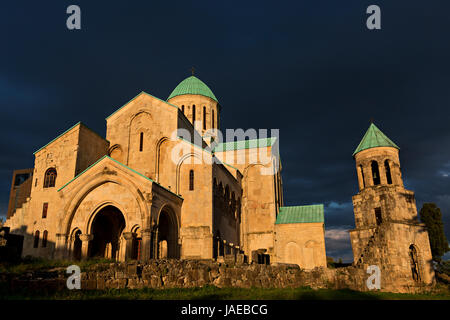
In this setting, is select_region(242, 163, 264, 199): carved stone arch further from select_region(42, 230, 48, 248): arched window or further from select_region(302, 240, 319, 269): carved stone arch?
select_region(42, 230, 48, 248): arched window

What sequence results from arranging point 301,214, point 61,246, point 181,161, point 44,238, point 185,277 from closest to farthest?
point 185,277 → point 61,246 → point 44,238 → point 181,161 → point 301,214

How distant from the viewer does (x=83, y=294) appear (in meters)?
11.3

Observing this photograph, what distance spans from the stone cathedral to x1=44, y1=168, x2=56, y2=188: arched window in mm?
75

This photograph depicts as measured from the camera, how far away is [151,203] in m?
19.4

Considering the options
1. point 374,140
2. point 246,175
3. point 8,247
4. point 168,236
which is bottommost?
point 8,247

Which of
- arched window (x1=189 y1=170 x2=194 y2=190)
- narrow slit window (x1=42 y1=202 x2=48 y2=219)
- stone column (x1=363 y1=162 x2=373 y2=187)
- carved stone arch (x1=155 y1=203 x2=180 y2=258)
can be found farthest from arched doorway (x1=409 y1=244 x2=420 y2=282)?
narrow slit window (x1=42 y1=202 x2=48 y2=219)

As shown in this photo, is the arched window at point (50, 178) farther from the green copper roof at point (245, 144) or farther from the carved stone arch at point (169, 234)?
the green copper roof at point (245, 144)

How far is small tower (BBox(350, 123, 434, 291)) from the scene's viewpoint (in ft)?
69.3

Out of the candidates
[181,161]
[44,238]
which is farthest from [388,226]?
[44,238]

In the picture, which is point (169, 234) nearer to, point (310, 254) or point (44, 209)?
point (44, 209)

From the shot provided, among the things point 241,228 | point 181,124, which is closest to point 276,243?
point 241,228

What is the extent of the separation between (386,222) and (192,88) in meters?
24.9

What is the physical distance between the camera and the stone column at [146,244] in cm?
1859

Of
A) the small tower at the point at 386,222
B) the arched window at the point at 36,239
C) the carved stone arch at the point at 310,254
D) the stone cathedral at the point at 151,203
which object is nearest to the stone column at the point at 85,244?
the stone cathedral at the point at 151,203
